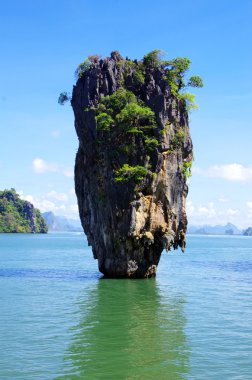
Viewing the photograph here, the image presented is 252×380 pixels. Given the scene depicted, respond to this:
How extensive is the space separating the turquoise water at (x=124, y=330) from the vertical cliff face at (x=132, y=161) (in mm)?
2951

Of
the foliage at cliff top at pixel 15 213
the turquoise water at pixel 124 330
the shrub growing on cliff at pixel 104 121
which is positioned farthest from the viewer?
the foliage at cliff top at pixel 15 213

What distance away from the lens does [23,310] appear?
23625 mm

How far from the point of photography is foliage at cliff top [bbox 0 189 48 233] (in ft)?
581

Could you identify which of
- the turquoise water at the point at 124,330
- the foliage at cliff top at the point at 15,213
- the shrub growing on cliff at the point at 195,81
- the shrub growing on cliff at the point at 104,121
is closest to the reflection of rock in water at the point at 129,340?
the turquoise water at the point at 124,330

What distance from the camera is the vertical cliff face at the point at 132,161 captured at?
34.2m

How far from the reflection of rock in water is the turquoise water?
0.03m

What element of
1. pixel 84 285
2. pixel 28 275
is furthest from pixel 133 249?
pixel 28 275

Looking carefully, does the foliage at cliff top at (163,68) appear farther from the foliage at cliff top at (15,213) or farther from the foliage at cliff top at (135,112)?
the foliage at cliff top at (15,213)

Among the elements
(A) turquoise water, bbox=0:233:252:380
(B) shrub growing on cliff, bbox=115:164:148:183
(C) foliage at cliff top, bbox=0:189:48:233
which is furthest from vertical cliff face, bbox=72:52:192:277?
(C) foliage at cliff top, bbox=0:189:48:233

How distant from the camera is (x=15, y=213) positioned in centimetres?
18100

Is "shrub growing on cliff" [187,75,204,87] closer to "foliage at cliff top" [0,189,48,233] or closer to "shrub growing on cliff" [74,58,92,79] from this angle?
"shrub growing on cliff" [74,58,92,79]

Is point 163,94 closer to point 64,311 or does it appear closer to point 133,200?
point 133,200

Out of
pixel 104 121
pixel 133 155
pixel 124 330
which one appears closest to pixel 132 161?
pixel 133 155

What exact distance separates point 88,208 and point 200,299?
45.1 ft
